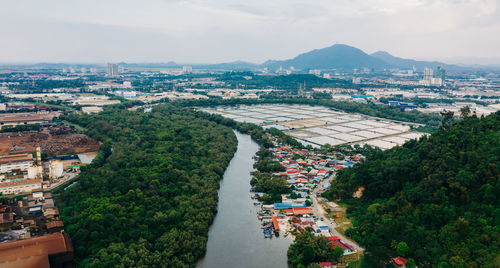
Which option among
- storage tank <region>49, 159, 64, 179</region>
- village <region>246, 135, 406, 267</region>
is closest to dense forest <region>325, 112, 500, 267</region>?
village <region>246, 135, 406, 267</region>

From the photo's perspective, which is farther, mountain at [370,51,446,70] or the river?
mountain at [370,51,446,70]

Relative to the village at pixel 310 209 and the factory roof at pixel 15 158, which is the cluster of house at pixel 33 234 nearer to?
the factory roof at pixel 15 158

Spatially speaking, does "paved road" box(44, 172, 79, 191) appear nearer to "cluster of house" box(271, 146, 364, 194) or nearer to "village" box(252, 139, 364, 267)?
"village" box(252, 139, 364, 267)

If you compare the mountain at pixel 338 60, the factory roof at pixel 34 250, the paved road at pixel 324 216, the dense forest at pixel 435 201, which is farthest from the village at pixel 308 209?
the mountain at pixel 338 60

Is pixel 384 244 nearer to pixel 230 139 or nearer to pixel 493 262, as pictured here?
pixel 493 262

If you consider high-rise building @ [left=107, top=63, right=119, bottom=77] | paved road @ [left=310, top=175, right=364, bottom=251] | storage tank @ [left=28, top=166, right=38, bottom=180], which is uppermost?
high-rise building @ [left=107, top=63, right=119, bottom=77]

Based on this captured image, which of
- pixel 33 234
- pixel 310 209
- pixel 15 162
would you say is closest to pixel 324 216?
pixel 310 209

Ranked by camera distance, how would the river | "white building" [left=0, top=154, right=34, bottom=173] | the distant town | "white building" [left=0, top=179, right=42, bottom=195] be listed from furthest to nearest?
1. "white building" [left=0, top=154, right=34, bottom=173]
2. "white building" [left=0, top=179, right=42, bottom=195]
3. the distant town
4. the river
